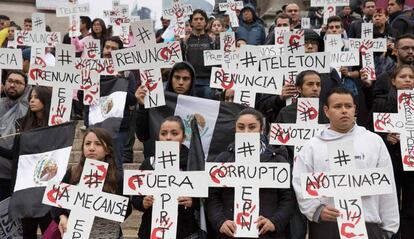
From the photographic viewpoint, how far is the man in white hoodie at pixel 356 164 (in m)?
4.93

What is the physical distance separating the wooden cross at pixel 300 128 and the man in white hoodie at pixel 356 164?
1.01 metres

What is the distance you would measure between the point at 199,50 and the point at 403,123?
148 inches

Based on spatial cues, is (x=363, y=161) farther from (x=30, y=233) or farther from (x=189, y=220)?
(x=30, y=233)

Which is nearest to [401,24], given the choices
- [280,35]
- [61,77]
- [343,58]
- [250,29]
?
[280,35]

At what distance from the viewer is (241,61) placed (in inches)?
284

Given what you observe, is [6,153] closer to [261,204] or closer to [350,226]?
[261,204]

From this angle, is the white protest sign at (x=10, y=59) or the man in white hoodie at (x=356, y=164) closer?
the man in white hoodie at (x=356, y=164)

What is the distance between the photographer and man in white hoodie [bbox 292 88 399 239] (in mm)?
4934

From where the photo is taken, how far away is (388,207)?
16.3ft

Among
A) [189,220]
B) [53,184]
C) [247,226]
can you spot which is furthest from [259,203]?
[53,184]

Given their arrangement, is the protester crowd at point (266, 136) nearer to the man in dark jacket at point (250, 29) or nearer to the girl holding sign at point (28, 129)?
the girl holding sign at point (28, 129)

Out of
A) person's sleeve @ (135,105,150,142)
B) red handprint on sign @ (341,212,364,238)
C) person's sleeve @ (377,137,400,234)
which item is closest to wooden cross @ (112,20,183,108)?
person's sleeve @ (135,105,150,142)

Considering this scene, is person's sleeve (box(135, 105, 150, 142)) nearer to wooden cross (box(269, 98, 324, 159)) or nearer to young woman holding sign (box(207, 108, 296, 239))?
wooden cross (box(269, 98, 324, 159))

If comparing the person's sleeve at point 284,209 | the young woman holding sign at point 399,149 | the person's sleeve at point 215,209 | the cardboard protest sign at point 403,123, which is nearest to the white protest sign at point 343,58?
the young woman holding sign at point 399,149
